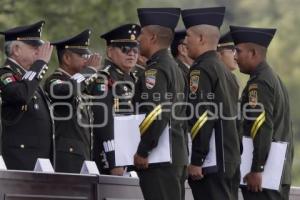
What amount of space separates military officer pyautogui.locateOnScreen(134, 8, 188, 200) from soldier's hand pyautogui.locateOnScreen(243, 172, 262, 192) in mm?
682

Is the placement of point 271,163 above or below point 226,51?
below

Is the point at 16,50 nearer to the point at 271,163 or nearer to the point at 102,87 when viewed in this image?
the point at 102,87

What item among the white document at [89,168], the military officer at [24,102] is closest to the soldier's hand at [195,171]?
the white document at [89,168]

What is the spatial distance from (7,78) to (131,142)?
49.5 inches

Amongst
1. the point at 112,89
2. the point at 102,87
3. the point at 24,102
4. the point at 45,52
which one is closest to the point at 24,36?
the point at 45,52

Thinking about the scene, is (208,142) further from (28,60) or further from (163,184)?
(28,60)

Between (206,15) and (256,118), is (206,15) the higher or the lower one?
the higher one

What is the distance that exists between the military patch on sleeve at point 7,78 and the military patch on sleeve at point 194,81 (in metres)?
1.53

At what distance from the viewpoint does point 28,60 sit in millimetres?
13062

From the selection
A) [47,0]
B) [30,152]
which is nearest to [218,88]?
[30,152]

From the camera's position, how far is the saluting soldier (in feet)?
45.7

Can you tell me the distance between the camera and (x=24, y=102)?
12.7 metres

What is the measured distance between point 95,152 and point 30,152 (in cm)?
124

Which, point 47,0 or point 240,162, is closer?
point 240,162
